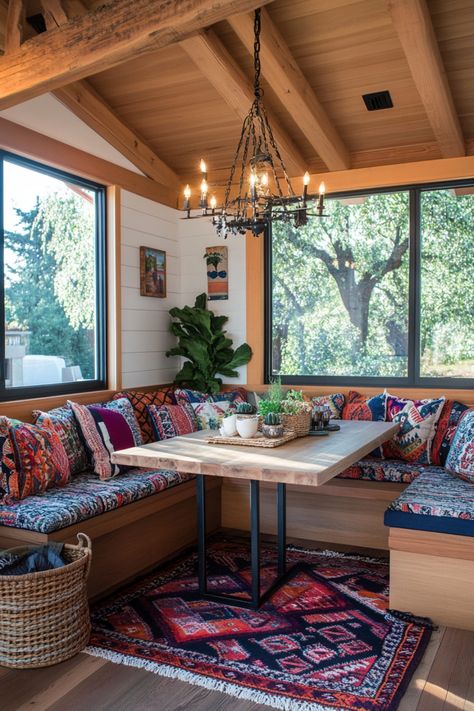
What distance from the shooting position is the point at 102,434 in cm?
385

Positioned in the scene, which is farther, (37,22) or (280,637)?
(37,22)

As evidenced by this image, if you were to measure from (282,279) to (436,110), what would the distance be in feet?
5.72

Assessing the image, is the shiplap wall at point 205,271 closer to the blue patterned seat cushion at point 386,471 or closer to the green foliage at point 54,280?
Result: the green foliage at point 54,280

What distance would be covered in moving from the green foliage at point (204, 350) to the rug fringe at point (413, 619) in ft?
8.06

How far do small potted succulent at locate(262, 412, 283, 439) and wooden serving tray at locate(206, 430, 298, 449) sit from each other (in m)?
0.02

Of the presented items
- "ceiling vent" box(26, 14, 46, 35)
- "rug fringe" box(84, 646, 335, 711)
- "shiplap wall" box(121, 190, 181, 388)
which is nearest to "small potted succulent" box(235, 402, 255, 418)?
"rug fringe" box(84, 646, 335, 711)

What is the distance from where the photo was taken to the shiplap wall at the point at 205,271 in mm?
5250

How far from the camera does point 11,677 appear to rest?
2.49 m

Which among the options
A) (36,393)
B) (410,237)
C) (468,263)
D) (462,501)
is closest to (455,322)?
(468,263)

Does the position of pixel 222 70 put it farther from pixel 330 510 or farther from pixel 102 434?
pixel 330 510

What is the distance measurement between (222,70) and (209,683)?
11.2 feet

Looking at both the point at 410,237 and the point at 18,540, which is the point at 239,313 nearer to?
the point at 410,237

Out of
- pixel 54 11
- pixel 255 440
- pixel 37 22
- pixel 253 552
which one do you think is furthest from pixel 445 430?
pixel 37 22

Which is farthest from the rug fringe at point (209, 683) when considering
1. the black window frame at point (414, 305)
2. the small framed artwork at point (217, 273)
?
the small framed artwork at point (217, 273)
